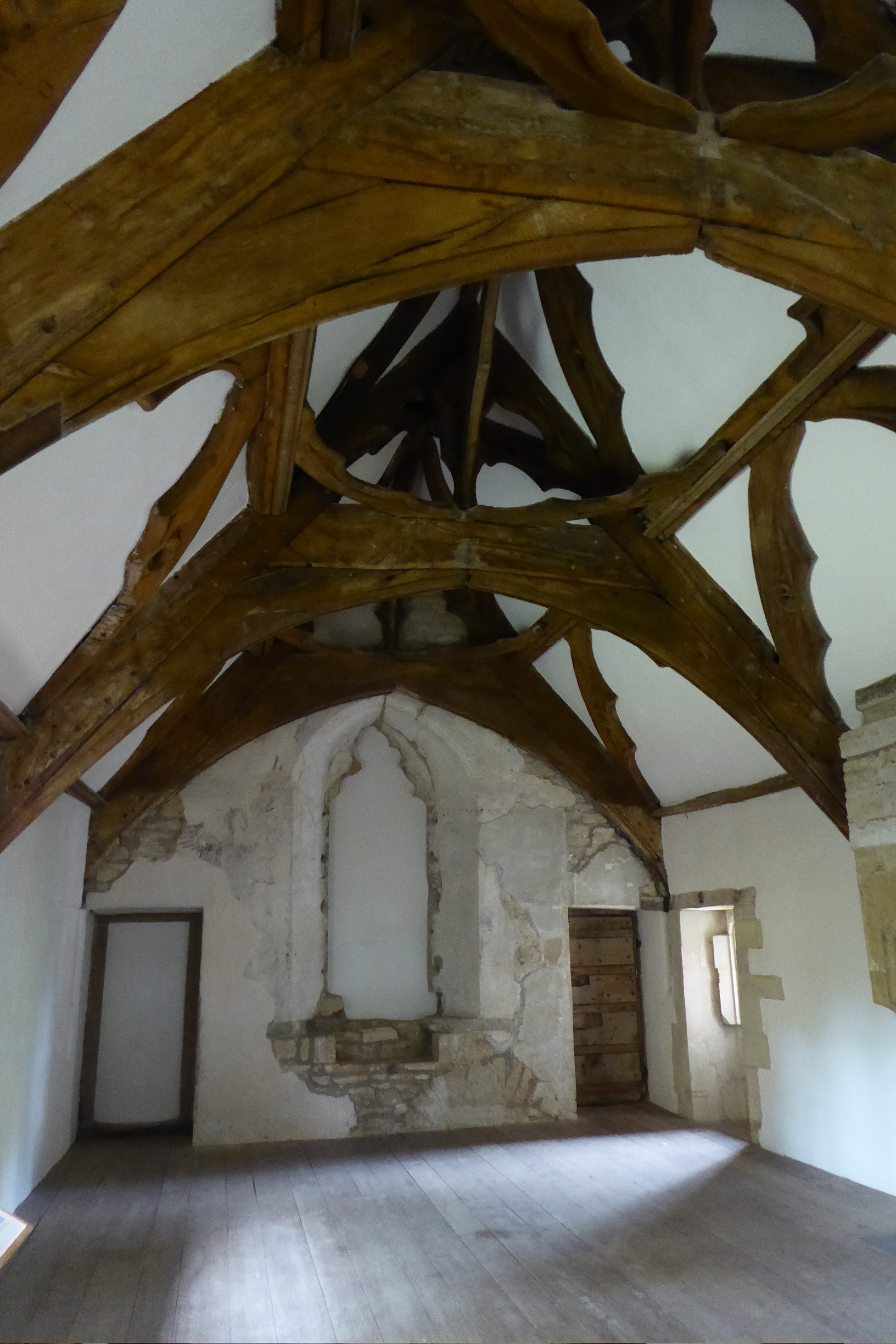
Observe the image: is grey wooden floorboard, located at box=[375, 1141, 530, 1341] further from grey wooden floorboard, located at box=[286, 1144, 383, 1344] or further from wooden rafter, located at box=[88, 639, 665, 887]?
wooden rafter, located at box=[88, 639, 665, 887]

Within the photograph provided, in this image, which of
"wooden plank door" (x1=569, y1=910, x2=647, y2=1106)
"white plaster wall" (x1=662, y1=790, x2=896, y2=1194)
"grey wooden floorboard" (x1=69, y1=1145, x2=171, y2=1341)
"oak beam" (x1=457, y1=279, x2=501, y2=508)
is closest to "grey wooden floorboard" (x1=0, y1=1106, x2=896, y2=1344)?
"grey wooden floorboard" (x1=69, y1=1145, x2=171, y2=1341)

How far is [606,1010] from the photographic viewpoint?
7023 millimetres

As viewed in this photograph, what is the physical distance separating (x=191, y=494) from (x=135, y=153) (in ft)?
5.50

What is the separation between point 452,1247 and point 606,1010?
3387 millimetres

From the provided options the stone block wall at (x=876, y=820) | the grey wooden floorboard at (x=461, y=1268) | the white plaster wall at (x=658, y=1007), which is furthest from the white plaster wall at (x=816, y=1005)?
the grey wooden floorboard at (x=461, y=1268)

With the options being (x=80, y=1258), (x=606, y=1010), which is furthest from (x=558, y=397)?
(x=606, y=1010)

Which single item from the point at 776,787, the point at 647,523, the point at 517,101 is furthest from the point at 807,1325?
the point at 517,101

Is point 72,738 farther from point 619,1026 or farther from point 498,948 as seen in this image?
point 619,1026

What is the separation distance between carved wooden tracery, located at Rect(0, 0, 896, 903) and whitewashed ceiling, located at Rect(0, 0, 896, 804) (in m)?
0.07

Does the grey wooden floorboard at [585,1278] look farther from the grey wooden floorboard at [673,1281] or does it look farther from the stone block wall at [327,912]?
the stone block wall at [327,912]

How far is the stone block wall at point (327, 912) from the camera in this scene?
599 centimetres

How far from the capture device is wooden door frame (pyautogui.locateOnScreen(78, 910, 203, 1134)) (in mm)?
5926

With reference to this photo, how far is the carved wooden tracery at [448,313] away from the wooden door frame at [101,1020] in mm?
Result: 705

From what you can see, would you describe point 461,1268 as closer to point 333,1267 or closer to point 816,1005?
point 333,1267
